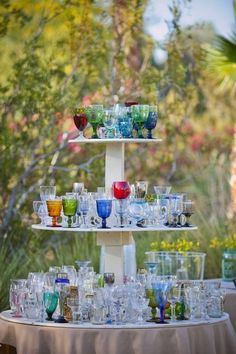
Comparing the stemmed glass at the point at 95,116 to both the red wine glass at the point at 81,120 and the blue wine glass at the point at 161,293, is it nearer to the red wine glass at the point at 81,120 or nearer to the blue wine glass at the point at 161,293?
the red wine glass at the point at 81,120

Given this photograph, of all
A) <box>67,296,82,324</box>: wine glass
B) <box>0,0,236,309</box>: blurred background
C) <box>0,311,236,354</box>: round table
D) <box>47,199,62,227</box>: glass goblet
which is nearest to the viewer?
<box>0,311,236,354</box>: round table

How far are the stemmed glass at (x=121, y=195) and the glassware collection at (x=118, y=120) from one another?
291 millimetres

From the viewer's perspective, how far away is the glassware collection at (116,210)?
6.11m

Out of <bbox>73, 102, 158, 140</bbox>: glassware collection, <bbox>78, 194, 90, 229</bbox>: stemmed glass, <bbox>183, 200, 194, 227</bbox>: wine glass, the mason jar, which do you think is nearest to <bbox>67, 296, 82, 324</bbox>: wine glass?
<bbox>78, 194, 90, 229</bbox>: stemmed glass

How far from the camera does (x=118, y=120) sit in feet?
20.6

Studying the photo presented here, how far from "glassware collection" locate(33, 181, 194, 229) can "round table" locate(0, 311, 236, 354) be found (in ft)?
1.92

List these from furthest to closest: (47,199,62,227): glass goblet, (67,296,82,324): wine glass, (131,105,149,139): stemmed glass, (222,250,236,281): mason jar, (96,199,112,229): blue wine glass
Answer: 1. (222,250,236,281): mason jar
2. (131,105,149,139): stemmed glass
3. (47,199,62,227): glass goblet
4. (96,199,112,229): blue wine glass
5. (67,296,82,324): wine glass

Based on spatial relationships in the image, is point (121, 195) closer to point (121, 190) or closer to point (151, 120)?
point (121, 190)

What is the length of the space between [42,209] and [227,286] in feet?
6.00

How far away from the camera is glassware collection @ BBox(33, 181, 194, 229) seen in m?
6.11

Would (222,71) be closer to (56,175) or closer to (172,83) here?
(172,83)

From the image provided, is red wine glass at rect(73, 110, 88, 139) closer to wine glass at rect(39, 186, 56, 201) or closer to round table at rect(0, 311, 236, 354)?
wine glass at rect(39, 186, 56, 201)

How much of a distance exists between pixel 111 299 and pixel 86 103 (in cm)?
502

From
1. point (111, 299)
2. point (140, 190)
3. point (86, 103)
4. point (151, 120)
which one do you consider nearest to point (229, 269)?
point (140, 190)
